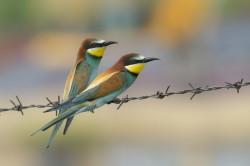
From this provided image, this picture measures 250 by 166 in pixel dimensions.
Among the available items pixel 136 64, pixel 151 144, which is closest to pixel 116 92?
pixel 136 64

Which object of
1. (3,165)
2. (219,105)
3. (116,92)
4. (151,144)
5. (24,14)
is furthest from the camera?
(24,14)

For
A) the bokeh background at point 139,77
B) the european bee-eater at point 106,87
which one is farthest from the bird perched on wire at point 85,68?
the bokeh background at point 139,77

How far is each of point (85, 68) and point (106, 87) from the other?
33 centimetres

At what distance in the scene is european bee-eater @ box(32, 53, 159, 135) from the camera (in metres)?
4.02

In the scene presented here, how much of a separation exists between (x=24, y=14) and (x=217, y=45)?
620 centimetres

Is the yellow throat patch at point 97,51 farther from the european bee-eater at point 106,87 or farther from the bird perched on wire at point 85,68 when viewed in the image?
the european bee-eater at point 106,87

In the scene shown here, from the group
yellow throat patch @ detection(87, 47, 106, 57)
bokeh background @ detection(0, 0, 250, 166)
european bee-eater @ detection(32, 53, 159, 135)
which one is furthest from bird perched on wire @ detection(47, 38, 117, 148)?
bokeh background @ detection(0, 0, 250, 166)

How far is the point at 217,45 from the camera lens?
2319 cm

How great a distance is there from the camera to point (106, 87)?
4086 millimetres

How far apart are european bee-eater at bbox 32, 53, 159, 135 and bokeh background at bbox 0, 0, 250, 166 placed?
1022 cm

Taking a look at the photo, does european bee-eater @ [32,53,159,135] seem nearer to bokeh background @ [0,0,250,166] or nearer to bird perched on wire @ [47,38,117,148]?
bird perched on wire @ [47,38,117,148]

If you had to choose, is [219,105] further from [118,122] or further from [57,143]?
[57,143]

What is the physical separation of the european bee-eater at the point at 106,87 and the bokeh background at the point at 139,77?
402 inches

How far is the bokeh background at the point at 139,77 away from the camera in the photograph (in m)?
16.0
